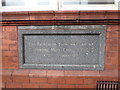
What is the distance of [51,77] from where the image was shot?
3.21 metres

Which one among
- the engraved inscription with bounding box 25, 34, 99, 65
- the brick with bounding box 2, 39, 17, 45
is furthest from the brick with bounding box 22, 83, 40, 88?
the brick with bounding box 2, 39, 17, 45

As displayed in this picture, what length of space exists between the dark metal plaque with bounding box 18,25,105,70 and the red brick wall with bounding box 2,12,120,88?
0.32 feet

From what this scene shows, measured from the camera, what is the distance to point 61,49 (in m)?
3.25

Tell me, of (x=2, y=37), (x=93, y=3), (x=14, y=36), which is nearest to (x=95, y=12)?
(x=93, y=3)

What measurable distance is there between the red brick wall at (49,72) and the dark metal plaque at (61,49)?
3.8 inches

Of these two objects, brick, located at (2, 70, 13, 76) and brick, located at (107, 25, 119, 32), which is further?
brick, located at (2, 70, 13, 76)

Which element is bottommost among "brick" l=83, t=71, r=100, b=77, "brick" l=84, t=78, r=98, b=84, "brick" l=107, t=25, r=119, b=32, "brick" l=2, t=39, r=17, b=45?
"brick" l=84, t=78, r=98, b=84

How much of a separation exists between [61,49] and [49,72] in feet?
1.57

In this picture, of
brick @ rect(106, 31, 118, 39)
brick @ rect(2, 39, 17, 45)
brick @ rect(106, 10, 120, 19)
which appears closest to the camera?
brick @ rect(106, 10, 120, 19)

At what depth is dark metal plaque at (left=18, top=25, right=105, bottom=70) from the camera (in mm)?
3188

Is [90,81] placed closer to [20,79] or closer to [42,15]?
[20,79]

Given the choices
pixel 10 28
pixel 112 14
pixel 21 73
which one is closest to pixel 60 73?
pixel 21 73

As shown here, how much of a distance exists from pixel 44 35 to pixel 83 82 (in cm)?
112

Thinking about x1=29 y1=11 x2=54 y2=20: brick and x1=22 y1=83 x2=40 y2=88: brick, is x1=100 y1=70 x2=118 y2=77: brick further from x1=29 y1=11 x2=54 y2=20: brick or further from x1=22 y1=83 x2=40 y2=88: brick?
x1=29 y1=11 x2=54 y2=20: brick
